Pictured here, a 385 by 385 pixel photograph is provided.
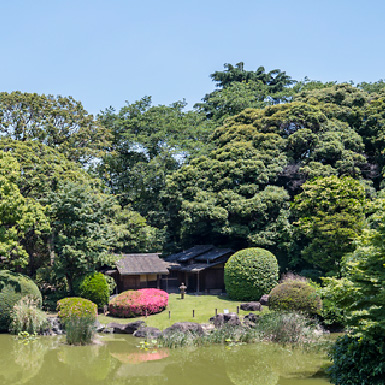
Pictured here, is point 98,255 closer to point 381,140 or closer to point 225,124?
point 225,124

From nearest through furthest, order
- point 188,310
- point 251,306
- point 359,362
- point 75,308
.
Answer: point 359,362
point 75,308
point 251,306
point 188,310

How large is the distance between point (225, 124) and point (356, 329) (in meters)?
31.4

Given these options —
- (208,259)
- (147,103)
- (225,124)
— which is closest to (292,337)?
(208,259)

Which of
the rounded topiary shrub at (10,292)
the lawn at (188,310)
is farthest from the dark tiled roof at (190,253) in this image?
the rounded topiary shrub at (10,292)

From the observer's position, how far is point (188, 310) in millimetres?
28797

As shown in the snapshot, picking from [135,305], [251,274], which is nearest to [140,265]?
[135,305]

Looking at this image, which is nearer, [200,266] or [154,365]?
[154,365]

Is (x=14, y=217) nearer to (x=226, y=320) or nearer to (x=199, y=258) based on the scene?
(x=226, y=320)

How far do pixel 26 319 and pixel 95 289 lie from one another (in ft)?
16.5

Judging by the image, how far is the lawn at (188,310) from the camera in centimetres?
2578

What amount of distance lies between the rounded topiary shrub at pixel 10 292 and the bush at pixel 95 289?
3177 mm

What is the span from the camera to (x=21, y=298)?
24.0 m

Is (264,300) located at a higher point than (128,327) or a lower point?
higher

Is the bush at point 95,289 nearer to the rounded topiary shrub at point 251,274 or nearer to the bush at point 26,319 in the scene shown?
the bush at point 26,319
